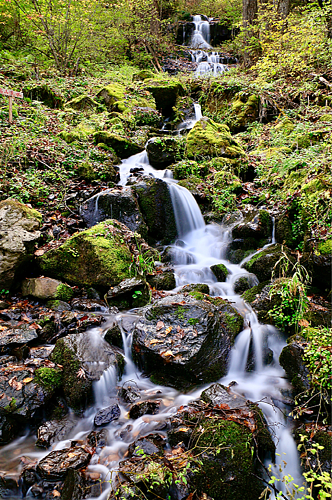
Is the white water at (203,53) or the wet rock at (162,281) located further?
the white water at (203,53)

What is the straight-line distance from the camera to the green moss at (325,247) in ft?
16.4

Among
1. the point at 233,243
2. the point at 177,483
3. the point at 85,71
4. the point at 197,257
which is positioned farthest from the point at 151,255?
the point at 85,71

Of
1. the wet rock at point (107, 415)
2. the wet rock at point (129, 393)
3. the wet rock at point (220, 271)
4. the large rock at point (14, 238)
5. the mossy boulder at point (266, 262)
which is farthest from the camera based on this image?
the wet rock at point (220, 271)

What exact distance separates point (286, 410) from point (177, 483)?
171cm

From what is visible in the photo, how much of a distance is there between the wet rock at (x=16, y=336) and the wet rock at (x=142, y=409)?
6.08 feet

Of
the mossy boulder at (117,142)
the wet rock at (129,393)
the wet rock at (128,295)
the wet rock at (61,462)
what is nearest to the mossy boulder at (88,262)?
the wet rock at (128,295)

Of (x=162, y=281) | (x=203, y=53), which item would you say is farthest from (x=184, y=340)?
(x=203, y=53)

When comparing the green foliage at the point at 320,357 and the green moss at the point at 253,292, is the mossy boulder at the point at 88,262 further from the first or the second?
the green foliage at the point at 320,357

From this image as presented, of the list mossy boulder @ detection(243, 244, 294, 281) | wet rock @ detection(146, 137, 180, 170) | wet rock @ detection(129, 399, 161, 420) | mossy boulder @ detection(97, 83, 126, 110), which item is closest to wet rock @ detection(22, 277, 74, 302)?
wet rock @ detection(129, 399, 161, 420)

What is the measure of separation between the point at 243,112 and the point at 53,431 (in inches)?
491

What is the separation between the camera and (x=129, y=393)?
430cm

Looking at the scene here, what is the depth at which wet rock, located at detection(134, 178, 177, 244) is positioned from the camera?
800 centimetres

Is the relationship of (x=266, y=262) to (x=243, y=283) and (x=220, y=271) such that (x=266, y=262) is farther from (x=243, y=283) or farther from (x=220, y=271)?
(x=220, y=271)

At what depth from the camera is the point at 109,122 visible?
453 inches
